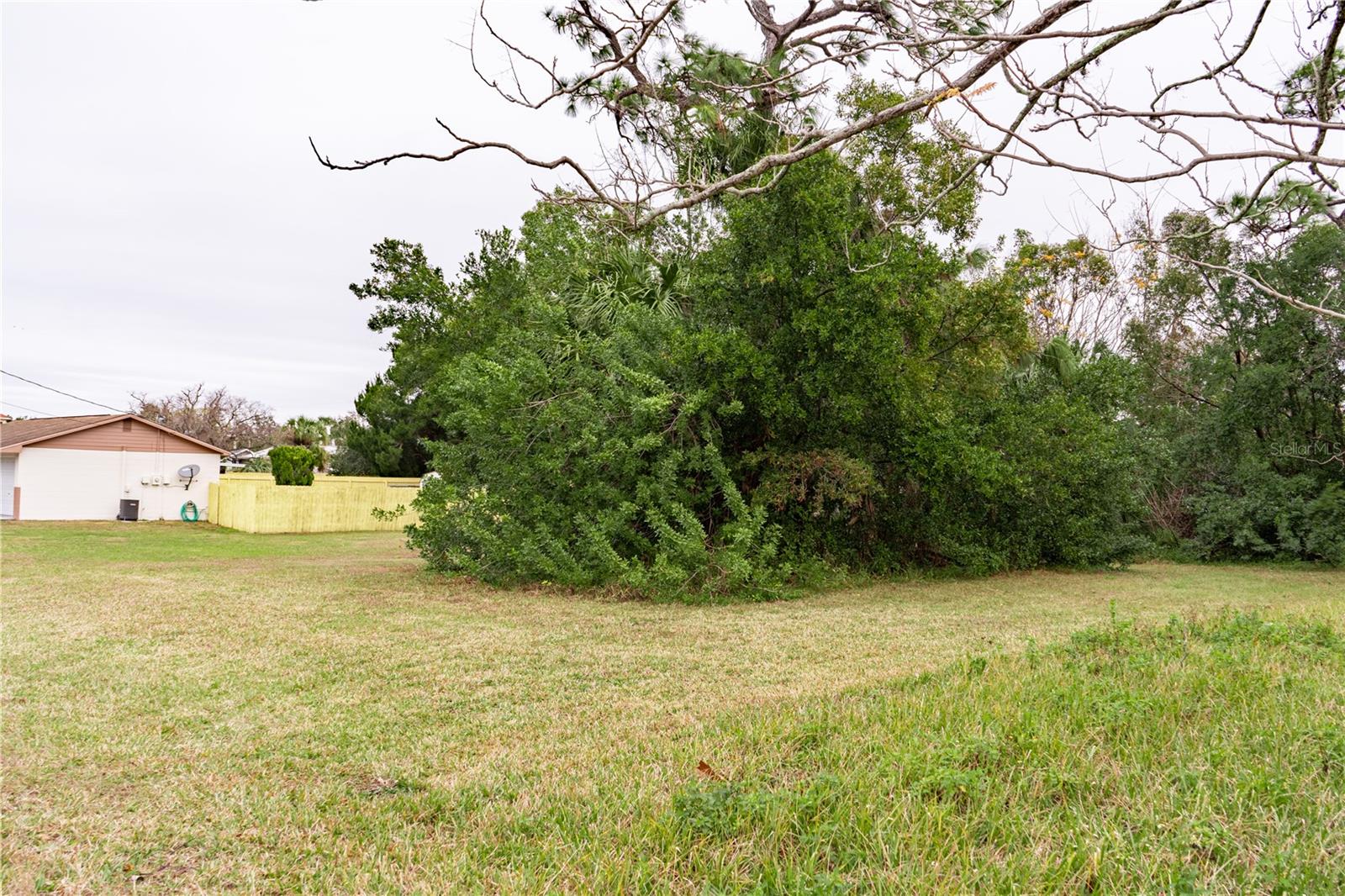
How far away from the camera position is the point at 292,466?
2483 cm

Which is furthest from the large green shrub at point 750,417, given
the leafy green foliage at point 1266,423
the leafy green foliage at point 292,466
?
the leafy green foliage at point 292,466

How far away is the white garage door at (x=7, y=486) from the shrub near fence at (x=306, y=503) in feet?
16.5

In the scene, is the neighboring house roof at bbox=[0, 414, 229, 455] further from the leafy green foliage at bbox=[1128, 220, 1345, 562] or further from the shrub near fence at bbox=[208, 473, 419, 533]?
the leafy green foliage at bbox=[1128, 220, 1345, 562]

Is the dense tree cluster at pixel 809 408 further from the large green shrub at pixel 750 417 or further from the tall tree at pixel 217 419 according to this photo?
the tall tree at pixel 217 419

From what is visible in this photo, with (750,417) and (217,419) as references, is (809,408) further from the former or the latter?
(217,419)

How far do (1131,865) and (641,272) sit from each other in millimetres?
10597

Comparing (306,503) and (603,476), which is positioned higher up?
(603,476)

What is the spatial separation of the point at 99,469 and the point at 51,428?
7.16 feet

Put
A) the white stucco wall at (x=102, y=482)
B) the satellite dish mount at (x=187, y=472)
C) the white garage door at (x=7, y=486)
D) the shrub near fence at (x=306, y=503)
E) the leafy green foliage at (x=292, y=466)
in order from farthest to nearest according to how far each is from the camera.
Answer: the satellite dish mount at (x=187, y=472) → the leafy green foliage at (x=292, y=466) → the white stucco wall at (x=102, y=482) → the white garage door at (x=7, y=486) → the shrub near fence at (x=306, y=503)

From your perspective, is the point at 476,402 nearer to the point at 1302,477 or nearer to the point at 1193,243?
the point at 1193,243

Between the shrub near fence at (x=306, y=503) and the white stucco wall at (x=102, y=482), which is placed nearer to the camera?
the shrub near fence at (x=306, y=503)

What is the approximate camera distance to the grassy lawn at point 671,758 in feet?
8.70

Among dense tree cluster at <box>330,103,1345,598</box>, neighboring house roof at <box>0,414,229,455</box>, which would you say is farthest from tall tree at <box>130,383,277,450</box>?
dense tree cluster at <box>330,103,1345,598</box>

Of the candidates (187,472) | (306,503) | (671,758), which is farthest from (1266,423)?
(187,472)
